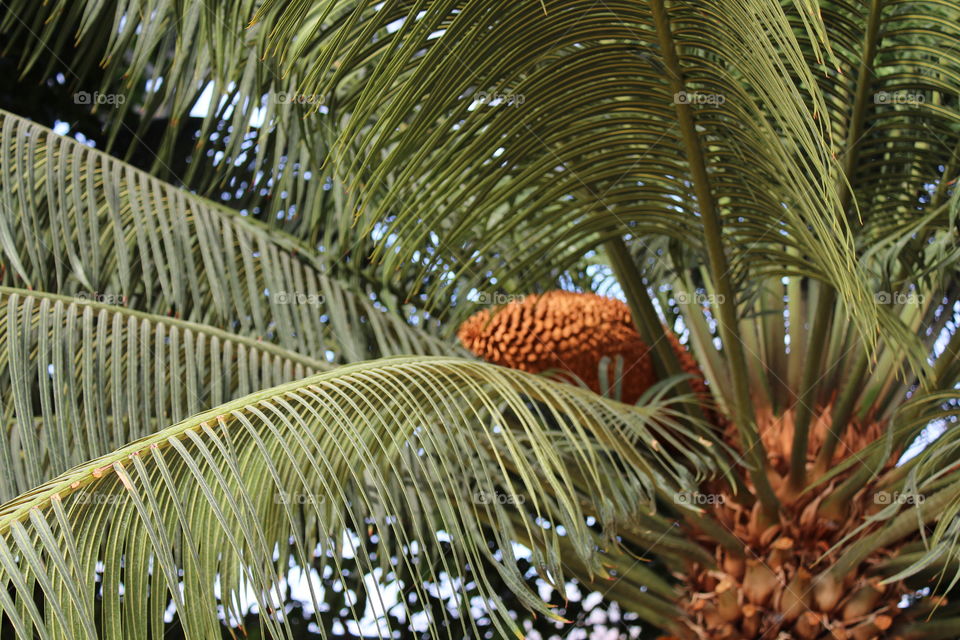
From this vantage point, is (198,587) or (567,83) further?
(567,83)

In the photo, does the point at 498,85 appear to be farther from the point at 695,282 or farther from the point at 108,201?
the point at 695,282

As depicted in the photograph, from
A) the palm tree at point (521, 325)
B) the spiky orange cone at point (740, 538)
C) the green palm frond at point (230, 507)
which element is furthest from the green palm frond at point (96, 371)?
the spiky orange cone at point (740, 538)

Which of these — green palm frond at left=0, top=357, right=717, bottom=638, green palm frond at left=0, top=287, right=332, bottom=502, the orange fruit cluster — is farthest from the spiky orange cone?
green palm frond at left=0, top=287, right=332, bottom=502

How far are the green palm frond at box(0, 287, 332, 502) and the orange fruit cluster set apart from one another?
0.37 metres

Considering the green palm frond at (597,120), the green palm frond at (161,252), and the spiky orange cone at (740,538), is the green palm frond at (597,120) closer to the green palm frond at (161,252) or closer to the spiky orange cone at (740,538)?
the spiky orange cone at (740,538)

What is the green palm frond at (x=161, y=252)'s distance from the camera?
201 centimetres

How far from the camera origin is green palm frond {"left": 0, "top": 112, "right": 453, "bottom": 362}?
2014 millimetres

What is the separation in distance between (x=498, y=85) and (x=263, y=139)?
0.96 meters

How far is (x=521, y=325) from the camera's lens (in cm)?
194

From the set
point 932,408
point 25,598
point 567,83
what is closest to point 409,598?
point 932,408

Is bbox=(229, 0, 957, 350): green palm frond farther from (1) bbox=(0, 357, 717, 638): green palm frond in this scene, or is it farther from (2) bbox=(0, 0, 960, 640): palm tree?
(1) bbox=(0, 357, 717, 638): green palm frond

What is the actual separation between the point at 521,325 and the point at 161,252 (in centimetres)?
84

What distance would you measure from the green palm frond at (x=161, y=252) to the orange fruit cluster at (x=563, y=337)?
1.47 ft

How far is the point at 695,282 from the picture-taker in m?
2.89
